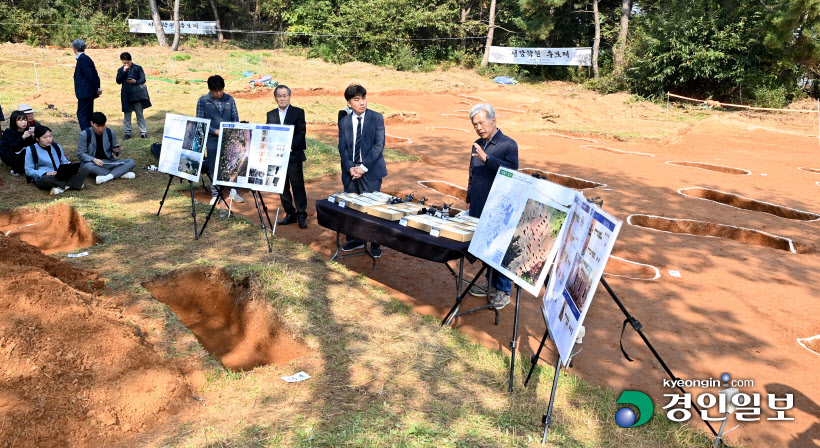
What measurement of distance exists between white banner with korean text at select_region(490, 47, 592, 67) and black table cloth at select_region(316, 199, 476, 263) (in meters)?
30.3

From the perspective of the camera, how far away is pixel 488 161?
5.40 metres

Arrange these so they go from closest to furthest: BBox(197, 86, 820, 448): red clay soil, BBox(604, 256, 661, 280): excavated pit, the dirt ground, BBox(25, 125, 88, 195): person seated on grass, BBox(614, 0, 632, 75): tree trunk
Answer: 1. the dirt ground
2. BBox(197, 86, 820, 448): red clay soil
3. BBox(604, 256, 661, 280): excavated pit
4. BBox(25, 125, 88, 195): person seated on grass
5. BBox(614, 0, 632, 75): tree trunk

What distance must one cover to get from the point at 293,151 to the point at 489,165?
3.44m

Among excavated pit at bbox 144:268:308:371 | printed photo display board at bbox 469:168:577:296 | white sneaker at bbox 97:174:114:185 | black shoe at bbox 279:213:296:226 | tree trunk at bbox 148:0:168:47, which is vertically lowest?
excavated pit at bbox 144:268:308:371

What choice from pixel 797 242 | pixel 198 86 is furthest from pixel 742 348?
pixel 198 86

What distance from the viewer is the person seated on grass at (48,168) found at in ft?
29.3

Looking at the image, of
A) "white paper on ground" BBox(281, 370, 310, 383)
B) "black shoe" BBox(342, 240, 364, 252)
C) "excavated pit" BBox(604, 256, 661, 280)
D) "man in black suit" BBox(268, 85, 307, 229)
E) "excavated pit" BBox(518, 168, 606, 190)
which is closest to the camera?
"white paper on ground" BBox(281, 370, 310, 383)

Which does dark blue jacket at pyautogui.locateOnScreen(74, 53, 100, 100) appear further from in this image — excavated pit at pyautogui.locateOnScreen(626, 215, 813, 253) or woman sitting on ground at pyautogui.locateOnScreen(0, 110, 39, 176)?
excavated pit at pyautogui.locateOnScreen(626, 215, 813, 253)

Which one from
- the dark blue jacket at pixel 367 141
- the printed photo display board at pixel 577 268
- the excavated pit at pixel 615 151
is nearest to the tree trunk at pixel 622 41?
the excavated pit at pixel 615 151

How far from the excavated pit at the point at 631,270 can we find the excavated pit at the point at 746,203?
471 centimetres

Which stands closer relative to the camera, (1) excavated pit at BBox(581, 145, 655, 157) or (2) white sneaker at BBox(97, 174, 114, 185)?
(2) white sneaker at BBox(97, 174, 114, 185)

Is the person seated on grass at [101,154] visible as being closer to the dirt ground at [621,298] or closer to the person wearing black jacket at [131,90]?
the dirt ground at [621,298]

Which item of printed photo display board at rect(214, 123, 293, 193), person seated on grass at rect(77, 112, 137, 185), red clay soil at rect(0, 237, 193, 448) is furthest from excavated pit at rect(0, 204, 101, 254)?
red clay soil at rect(0, 237, 193, 448)

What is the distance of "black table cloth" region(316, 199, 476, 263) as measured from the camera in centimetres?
518
